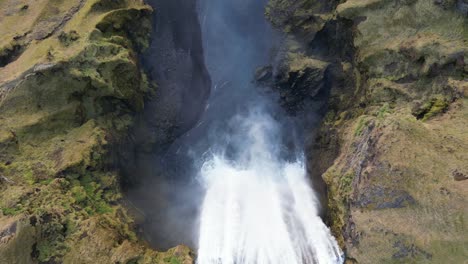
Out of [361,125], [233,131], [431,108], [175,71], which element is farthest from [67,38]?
[431,108]

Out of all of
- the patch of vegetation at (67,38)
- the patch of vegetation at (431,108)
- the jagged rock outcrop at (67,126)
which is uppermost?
the patch of vegetation at (431,108)

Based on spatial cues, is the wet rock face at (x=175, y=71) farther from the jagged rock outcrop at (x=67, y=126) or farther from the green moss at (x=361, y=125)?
the green moss at (x=361, y=125)

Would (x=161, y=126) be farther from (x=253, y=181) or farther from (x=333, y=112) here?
(x=333, y=112)

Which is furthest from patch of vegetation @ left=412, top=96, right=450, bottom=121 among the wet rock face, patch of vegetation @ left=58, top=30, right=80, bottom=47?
patch of vegetation @ left=58, top=30, right=80, bottom=47

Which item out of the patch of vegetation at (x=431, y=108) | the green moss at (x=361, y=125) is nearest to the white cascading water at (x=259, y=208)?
the green moss at (x=361, y=125)

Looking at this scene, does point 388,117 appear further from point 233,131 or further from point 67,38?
point 67,38
